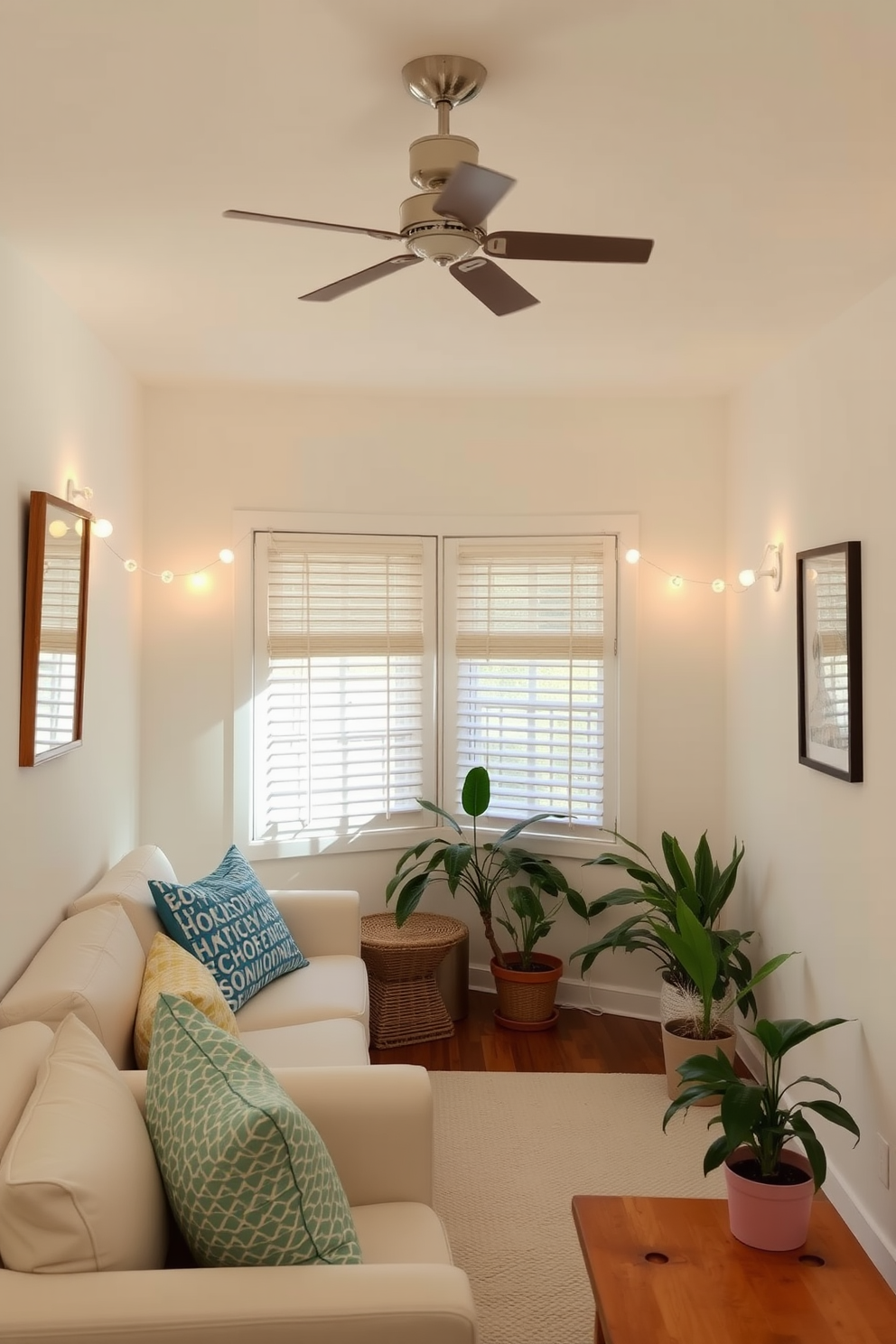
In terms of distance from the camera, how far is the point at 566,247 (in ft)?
6.70

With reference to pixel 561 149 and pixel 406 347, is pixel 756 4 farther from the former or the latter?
pixel 406 347

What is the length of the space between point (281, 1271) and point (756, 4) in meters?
2.21

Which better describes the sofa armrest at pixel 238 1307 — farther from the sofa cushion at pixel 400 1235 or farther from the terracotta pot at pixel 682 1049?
the terracotta pot at pixel 682 1049

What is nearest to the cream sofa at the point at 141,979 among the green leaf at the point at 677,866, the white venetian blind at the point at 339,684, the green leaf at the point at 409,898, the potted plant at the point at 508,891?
the green leaf at the point at 409,898

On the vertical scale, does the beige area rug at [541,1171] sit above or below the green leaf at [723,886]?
below

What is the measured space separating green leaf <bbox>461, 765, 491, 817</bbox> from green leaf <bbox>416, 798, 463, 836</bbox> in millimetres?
116

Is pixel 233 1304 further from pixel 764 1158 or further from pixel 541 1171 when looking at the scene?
pixel 541 1171

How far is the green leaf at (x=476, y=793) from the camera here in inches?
183

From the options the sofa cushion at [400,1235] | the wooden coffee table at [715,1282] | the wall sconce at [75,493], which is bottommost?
the wooden coffee table at [715,1282]

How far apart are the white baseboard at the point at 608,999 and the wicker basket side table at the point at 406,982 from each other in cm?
65

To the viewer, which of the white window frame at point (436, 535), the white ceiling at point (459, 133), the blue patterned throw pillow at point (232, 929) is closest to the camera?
the white ceiling at point (459, 133)

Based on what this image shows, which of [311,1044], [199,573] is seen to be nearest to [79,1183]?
[311,1044]

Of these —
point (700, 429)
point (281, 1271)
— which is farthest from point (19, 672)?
point (700, 429)

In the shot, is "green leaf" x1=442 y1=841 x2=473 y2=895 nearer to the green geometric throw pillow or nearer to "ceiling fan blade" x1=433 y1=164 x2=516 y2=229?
the green geometric throw pillow
